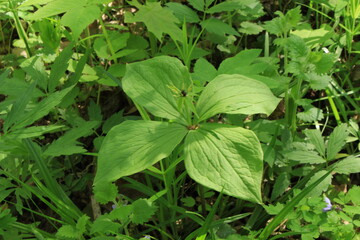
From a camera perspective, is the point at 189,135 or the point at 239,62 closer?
the point at 189,135

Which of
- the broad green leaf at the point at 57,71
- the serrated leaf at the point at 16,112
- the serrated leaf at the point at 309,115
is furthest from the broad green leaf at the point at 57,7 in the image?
the serrated leaf at the point at 309,115

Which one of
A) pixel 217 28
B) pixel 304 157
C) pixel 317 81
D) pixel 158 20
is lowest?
pixel 304 157

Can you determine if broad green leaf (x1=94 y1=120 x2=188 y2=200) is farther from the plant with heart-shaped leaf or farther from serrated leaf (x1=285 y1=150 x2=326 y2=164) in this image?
serrated leaf (x1=285 y1=150 x2=326 y2=164)

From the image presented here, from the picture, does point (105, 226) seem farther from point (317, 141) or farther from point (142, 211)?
point (317, 141)

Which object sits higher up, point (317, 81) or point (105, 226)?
point (317, 81)

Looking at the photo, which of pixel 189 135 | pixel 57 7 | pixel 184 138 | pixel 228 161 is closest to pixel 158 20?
pixel 57 7

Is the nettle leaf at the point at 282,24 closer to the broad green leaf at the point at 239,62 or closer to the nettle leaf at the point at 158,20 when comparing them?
the broad green leaf at the point at 239,62

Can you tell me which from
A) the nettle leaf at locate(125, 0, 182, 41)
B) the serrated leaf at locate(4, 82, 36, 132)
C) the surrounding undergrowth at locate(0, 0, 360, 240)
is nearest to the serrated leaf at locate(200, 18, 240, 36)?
the surrounding undergrowth at locate(0, 0, 360, 240)

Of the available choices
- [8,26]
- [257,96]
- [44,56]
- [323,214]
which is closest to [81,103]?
[44,56]
